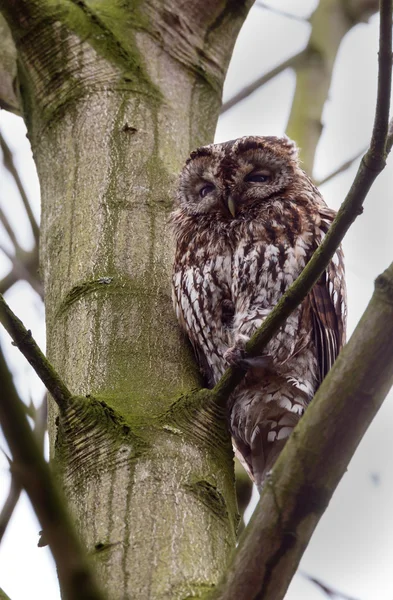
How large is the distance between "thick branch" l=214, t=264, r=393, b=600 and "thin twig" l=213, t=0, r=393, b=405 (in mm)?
453

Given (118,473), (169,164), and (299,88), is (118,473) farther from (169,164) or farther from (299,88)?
(299,88)

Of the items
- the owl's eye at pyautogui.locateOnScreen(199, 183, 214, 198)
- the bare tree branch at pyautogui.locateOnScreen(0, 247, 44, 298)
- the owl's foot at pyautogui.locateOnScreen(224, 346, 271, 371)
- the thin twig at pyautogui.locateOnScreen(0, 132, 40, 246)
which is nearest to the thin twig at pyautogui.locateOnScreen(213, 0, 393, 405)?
the owl's foot at pyautogui.locateOnScreen(224, 346, 271, 371)

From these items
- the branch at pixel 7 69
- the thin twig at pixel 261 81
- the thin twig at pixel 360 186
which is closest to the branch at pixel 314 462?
the thin twig at pixel 360 186

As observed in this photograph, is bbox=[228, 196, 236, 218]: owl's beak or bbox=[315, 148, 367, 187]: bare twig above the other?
bbox=[315, 148, 367, 187]: bare twig

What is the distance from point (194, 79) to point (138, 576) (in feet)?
7.48

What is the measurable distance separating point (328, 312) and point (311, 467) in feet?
6.16

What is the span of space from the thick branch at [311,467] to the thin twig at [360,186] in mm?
453

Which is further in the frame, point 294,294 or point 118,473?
point 118,473

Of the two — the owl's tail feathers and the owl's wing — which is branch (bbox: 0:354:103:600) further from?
the owl's wing

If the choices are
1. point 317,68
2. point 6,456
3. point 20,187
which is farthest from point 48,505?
point 317,68

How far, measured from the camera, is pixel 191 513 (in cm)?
237

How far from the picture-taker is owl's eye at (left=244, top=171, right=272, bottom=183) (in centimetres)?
397

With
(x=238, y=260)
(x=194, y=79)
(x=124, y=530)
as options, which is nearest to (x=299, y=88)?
(x=194, y=79)

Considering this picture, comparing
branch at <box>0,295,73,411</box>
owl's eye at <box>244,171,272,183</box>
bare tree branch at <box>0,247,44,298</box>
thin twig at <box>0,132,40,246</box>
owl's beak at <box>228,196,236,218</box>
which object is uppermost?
owl's eye at <box>244,171,272,183</box>
